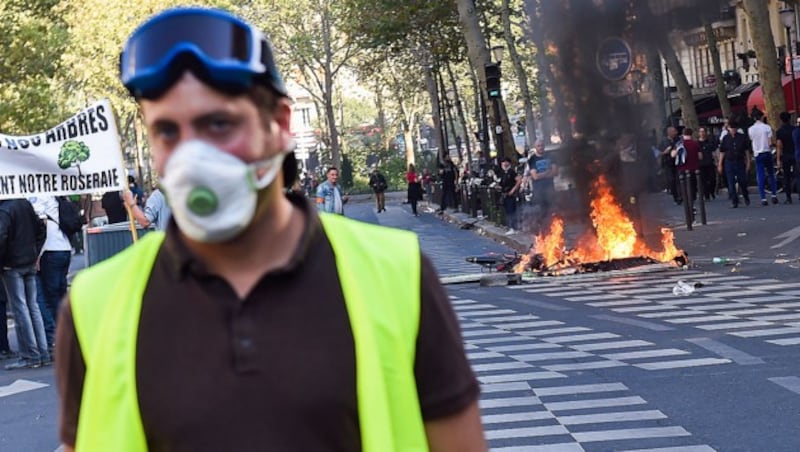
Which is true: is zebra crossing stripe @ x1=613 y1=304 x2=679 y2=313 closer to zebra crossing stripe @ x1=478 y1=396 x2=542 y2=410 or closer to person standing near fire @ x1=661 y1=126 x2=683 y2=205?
zebra crossing stripe @ x1=478 y1=396 x2=542 y2=410

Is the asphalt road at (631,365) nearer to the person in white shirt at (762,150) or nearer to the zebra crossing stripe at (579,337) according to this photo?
the zebra crossing stripe at (579,337)

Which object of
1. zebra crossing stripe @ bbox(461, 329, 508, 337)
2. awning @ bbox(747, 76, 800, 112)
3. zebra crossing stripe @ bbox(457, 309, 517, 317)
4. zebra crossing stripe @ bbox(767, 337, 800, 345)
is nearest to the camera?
zebra crossing stripe @ bbox(767, 337, 800, 345)

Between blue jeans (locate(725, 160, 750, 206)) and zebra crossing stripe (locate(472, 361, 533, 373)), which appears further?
blue jeans (locate(725, 160, 750, 206))

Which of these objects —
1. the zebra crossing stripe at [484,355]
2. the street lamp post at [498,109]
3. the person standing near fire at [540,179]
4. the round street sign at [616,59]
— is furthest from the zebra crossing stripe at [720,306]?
the street lamp post at [498,109]

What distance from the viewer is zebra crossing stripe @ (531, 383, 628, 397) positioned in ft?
31.5

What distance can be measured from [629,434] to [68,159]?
699cm

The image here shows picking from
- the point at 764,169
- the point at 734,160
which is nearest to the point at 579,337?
the point at 764,169

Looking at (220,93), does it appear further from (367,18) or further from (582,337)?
(367,18)

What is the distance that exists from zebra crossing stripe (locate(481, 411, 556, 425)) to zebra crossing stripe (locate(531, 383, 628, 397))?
632mm

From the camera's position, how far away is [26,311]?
44.8 ft

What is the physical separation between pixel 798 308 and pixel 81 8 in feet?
132

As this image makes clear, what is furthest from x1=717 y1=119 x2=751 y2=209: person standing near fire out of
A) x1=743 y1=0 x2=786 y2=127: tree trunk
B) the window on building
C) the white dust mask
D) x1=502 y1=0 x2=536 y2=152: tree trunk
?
the window on building

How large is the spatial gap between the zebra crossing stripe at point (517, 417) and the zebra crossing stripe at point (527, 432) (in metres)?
0.26

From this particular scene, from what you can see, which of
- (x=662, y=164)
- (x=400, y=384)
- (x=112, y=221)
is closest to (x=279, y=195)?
(x=400, y=384)
